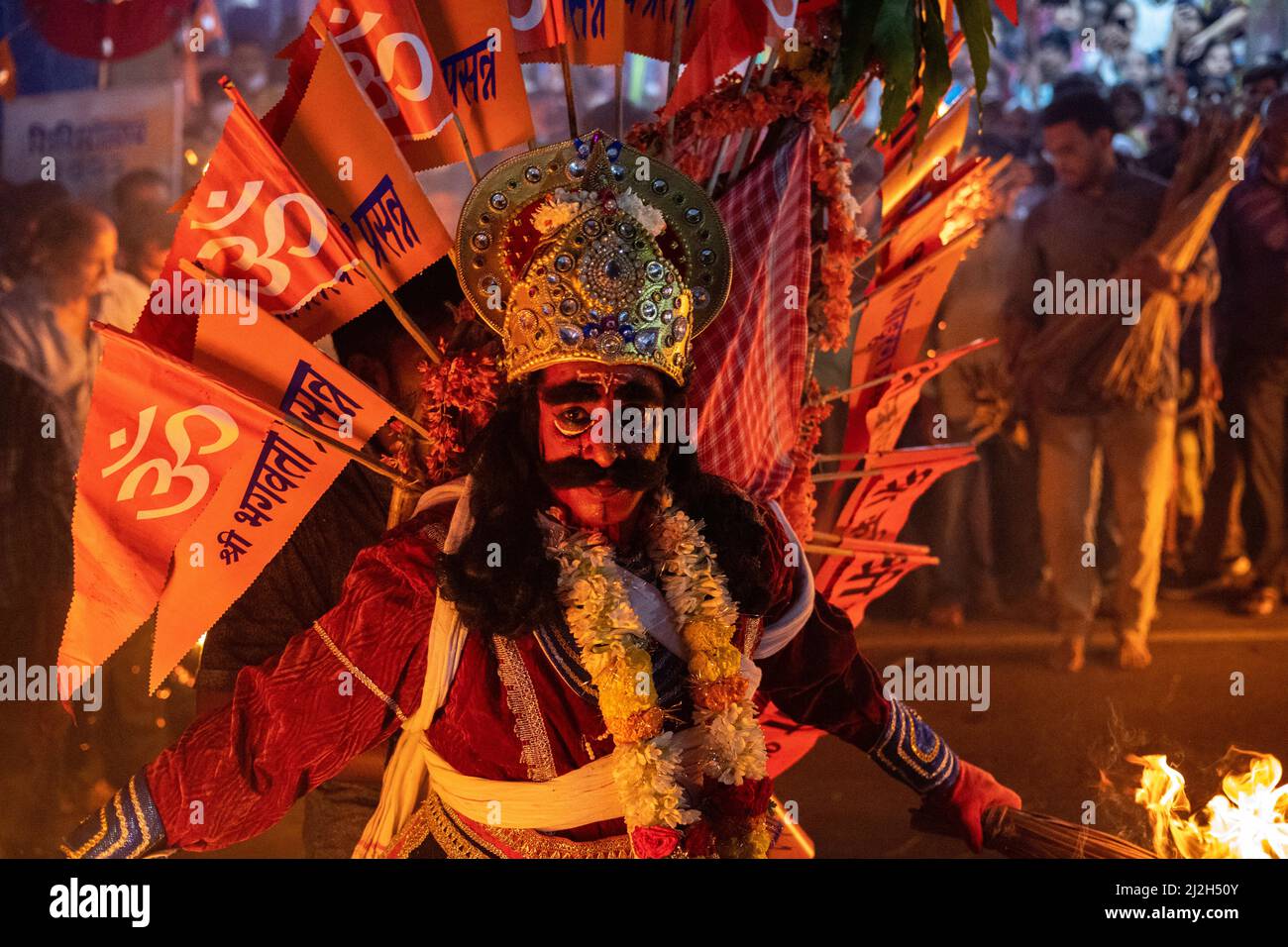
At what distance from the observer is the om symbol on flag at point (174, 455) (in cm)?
277

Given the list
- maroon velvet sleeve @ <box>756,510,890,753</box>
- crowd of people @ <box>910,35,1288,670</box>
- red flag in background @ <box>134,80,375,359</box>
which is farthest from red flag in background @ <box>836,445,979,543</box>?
crowd of people @ <box>910,35,1288,670</box>

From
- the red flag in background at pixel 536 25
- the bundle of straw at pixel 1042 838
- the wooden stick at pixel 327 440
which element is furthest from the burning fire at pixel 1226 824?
the red flag in background at pixel 536 25

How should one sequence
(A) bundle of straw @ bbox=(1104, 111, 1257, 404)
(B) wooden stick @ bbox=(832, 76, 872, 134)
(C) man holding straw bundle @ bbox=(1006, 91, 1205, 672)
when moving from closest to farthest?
1. (B) wooden stick @ bbox=(832, 76, 872, 134)
2. (A) bundle of straw @ bbox=(1104, 111, 1257, 404)
3. (C) man holding straw bundle @ bbox=(1006, 91, 1205, 672)

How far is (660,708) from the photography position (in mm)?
2641

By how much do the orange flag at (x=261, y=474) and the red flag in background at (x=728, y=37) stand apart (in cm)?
100

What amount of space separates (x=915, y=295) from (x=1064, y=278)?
2388mm

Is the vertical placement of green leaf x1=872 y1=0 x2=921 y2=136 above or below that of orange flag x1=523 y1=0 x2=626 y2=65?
below

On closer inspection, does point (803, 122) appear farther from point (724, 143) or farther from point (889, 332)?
point (889, 332)

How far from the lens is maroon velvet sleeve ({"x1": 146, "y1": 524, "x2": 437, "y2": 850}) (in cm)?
267

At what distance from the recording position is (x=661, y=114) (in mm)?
3045

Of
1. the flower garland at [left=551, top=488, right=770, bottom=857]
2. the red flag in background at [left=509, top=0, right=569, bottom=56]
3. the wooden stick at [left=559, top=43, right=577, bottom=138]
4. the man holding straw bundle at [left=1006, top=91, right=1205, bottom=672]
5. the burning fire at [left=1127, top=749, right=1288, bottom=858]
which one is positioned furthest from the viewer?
the man holding straw bundle at [left=1006, top=91, right=1205, bottom=672]

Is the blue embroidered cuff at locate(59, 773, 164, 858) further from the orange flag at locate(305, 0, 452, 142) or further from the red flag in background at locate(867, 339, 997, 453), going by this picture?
the red flag in background at locate(867, 339, 997, 453)

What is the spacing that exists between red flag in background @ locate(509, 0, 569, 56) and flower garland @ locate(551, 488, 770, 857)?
3.90 feet

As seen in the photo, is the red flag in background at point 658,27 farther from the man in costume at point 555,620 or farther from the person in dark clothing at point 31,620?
the person in dark clothing at point 31,620
